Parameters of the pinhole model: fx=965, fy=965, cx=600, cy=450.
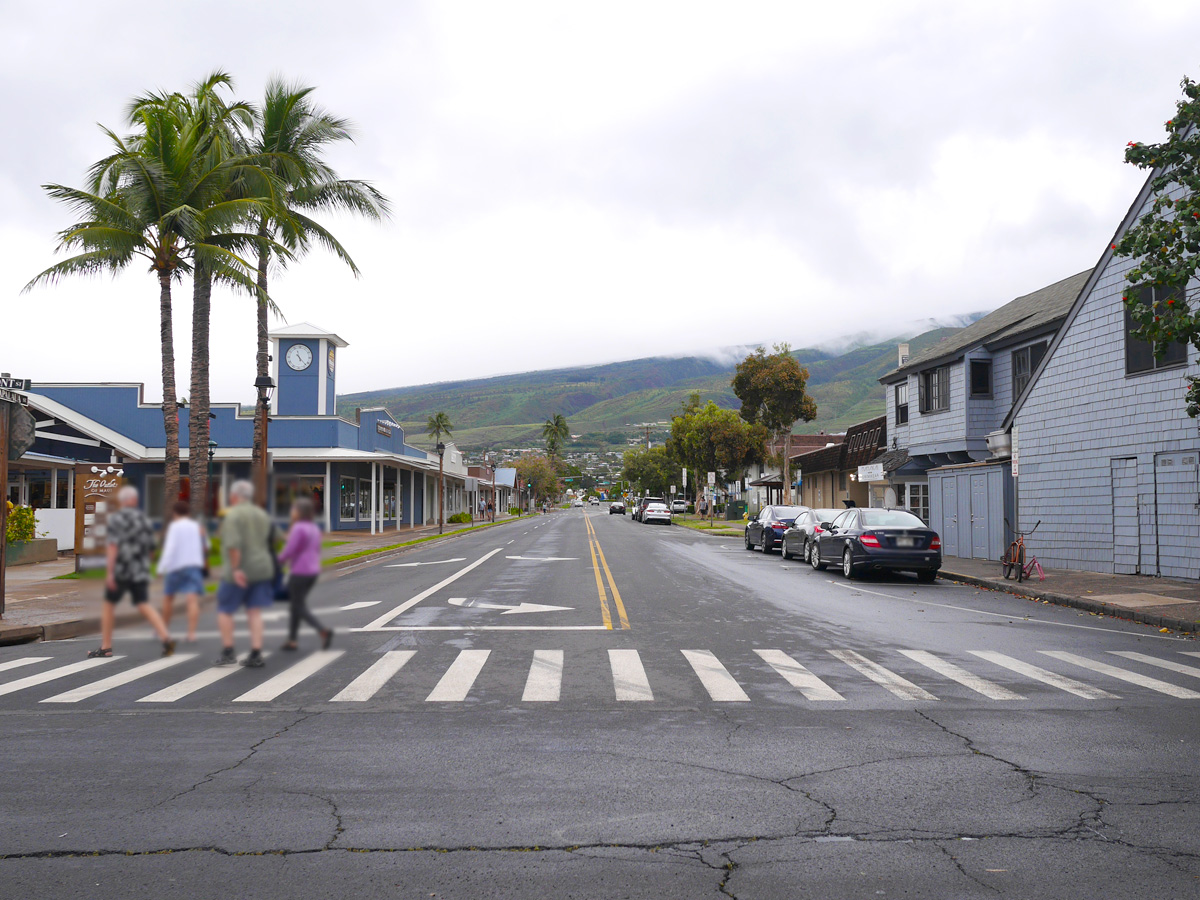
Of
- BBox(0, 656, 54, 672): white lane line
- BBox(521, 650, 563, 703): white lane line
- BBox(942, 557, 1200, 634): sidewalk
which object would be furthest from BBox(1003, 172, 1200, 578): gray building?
BBox(0, 656, 54, 672): white lane line

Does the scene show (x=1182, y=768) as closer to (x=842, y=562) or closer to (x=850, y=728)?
(x=850, y=728)

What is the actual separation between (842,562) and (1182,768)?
17871mm

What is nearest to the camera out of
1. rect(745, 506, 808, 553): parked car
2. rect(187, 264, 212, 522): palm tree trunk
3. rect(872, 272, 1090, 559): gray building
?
rect(187, 264, 212, 522): palm tree trunk

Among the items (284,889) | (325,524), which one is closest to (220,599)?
(325,524)

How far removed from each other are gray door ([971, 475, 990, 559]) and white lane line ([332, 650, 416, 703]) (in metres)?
21.4

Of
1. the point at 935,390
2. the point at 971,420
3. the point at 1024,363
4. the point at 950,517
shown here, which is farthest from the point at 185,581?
the point at 935,390

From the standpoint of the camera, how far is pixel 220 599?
0.86 metres

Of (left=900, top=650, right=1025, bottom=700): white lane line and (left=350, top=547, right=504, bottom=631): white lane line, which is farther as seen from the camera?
(left=350, top=547, right=504, bottom=631): white lane line

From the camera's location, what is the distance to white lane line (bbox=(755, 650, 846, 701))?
10805 millimetres

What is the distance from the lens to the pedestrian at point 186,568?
835mm

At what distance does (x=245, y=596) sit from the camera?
88cm

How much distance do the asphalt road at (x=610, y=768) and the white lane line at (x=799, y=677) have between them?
0.22 ft

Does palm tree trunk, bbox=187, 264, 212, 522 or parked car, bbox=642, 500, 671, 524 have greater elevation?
palm tree trunk, bbox=187, 264, 212, 522

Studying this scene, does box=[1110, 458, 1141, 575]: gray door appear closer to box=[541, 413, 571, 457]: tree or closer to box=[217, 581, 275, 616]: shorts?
box=[217, 581, 275, 616]: shorts
